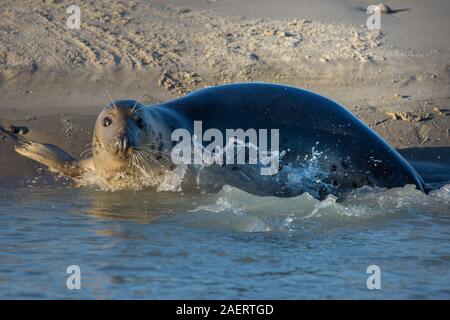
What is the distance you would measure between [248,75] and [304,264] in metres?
4.20

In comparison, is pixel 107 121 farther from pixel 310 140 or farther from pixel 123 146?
pixel 310 140

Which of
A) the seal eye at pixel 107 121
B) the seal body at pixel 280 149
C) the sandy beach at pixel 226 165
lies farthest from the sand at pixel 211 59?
the seal eye at pixel 107 121

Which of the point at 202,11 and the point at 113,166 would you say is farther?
the point at 202,11

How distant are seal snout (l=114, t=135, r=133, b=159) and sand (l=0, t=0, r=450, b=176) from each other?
1636mm

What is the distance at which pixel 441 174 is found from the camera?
7.94m

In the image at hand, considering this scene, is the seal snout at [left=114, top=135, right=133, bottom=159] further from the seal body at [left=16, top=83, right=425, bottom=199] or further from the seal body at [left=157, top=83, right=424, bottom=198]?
the seal body at [left=157, top=83, right=424, bottom=198]

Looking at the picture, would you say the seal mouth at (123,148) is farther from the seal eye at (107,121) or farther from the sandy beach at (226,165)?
the seal eye at (107,121)

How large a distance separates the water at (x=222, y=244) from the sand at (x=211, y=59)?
5.51ft

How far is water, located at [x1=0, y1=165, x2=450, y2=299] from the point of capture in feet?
15.9

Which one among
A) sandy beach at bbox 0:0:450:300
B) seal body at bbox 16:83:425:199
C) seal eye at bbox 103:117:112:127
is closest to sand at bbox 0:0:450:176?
sandy beach at bbox 0:0:450:300

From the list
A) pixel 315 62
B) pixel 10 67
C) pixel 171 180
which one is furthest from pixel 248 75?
pixel 171 180

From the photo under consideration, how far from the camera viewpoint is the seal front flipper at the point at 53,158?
714 cm

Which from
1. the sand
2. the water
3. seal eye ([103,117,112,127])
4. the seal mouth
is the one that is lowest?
the water

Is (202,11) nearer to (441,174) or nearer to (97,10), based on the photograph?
(97,10)
